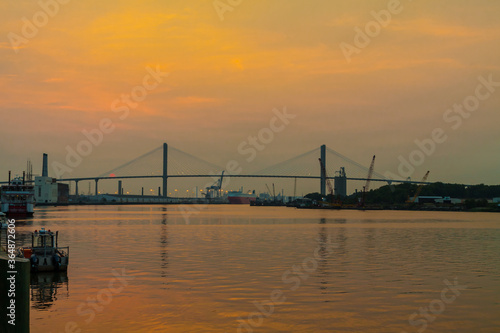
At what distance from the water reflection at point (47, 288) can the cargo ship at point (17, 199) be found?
89223mm

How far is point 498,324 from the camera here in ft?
69.1

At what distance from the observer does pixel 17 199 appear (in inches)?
4715

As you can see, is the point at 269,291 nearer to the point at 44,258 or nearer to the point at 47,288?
the point at 47,288

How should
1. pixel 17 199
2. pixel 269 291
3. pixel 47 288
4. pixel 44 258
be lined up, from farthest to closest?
pixel 17 199 < pixel 44 258 < pixel 47 288 < pixel 269 291

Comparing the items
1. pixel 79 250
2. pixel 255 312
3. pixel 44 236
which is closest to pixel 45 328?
pixel 255 312

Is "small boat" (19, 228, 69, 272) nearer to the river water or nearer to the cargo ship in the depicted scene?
the river water

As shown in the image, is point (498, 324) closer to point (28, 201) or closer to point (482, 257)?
point (482, 257)

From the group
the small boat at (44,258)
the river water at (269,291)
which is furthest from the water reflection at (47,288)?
the small boat at (44,258)

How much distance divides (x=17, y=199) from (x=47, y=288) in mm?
99680

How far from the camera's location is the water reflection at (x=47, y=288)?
973 inches

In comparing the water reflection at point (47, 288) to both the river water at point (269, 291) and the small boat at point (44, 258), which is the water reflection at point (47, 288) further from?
the small boat at point (44, 258)

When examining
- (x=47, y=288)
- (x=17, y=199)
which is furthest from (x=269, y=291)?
(x=17, y=199)

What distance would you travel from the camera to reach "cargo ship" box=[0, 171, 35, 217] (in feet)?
376

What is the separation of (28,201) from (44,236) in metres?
92.5
